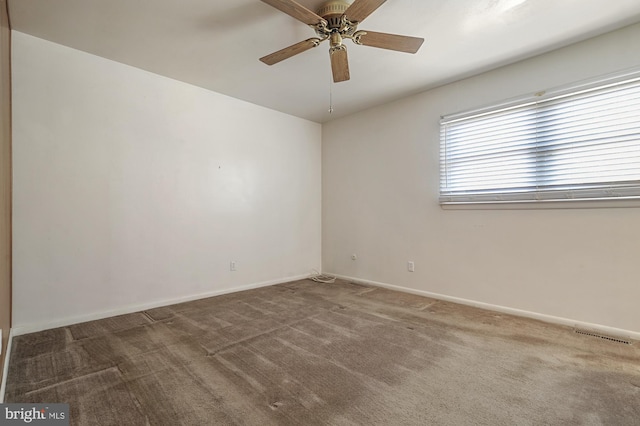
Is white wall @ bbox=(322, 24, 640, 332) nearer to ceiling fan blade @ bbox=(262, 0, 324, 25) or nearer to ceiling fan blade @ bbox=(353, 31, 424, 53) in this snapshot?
ceiling fan blade @ bbox=(353, 31, 424, 53)

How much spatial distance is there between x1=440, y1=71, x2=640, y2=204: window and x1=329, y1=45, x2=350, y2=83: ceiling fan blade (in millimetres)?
1660

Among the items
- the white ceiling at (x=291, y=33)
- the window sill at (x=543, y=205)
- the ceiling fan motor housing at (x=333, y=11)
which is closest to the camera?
the ceiling fan motor housing at (x=333, y=11)

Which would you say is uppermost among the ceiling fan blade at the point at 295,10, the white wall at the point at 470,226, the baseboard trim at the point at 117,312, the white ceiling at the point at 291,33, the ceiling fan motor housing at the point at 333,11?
the white ceiling at the point at 291,33

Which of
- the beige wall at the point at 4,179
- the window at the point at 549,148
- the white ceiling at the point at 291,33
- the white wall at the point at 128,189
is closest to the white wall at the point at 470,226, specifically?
the window at the point at 549,148

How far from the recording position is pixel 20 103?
245 cm

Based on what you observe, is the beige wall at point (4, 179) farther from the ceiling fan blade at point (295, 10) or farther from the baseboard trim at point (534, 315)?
the baseboard trim at point (534, 315)

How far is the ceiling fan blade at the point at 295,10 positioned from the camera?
5.65ft

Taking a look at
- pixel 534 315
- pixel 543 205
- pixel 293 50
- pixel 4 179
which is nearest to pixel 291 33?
pixel 293 50

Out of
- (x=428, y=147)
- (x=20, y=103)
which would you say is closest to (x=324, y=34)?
(x=428, y=147)

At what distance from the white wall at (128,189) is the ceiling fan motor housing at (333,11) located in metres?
2.22

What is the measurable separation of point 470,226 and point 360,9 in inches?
103

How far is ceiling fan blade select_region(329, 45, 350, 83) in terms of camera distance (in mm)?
2229

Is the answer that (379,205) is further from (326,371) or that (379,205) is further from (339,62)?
(326,371)

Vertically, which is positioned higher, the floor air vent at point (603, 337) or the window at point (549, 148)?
the window at point (549, 148)
